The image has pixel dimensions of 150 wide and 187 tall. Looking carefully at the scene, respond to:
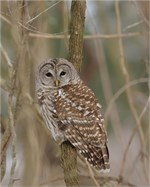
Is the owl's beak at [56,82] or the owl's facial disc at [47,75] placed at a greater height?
the owl's facial disc at [47,75]

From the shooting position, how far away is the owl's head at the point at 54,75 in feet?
11.6

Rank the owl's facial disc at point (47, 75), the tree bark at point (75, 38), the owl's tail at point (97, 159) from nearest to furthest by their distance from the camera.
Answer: the tree bark at point (75, 38) < the owl's tail at point (97, 159) < the owl's facial disc at point (47, 75)

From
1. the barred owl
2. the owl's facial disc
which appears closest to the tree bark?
the barred owl

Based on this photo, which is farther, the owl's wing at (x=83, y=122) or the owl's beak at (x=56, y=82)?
the owl's beak at (x=56, y=82)

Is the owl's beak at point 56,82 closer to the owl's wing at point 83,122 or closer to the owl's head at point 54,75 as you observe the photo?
the owl's head at point 54,75

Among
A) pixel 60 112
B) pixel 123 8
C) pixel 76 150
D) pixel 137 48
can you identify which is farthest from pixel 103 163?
pixel 137 48

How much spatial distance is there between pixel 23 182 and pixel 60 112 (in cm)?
78

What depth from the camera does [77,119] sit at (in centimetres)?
337

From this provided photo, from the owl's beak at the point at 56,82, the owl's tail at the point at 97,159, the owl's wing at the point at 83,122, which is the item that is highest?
the owl's beak at the point at 56,82

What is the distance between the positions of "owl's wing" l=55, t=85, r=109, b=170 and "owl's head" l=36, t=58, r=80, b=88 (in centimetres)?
18

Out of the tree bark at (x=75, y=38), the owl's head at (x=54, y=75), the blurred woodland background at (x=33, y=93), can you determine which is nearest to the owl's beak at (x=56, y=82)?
the owl's head at (x=54, y=75)

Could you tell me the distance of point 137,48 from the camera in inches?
266

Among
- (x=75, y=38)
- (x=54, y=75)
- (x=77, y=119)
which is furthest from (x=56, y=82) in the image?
(x=75, y=38)

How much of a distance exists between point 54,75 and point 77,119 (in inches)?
17.7
